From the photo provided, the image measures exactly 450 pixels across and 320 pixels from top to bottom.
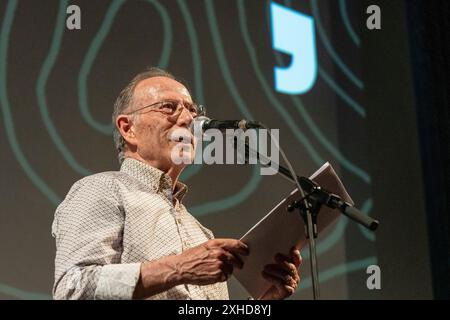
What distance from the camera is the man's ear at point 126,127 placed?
6.60ft

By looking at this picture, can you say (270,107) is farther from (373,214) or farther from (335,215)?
(335,215)

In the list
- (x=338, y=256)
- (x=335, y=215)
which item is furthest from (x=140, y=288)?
(x=338, y=256)

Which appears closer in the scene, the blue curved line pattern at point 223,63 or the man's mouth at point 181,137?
the man's mouth at point 181,137

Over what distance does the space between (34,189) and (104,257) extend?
31.5 inches

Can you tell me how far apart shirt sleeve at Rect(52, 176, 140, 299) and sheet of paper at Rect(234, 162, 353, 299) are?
303mm

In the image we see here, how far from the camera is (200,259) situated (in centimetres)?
153

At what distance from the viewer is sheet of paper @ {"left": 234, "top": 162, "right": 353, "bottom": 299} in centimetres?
156

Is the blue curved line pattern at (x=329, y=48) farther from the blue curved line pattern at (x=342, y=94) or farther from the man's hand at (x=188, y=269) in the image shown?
the man's hand at (x=188, y=269)

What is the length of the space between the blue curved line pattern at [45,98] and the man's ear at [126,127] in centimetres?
39

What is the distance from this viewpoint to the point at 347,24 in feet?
9.64

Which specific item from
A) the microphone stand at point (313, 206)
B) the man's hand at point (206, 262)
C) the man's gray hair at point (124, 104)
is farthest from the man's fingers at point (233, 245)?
the man's gray hair at point (124, 104)

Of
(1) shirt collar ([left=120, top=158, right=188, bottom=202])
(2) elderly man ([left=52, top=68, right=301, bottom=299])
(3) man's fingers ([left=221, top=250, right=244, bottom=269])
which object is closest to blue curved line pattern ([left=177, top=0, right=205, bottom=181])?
(2) elderly man ([left=52, top=68, right=301, bottom=299])

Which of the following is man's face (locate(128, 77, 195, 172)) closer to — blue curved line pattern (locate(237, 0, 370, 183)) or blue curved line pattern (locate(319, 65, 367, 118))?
blue curved line pattern (locate(237, 0, 370, 183))
